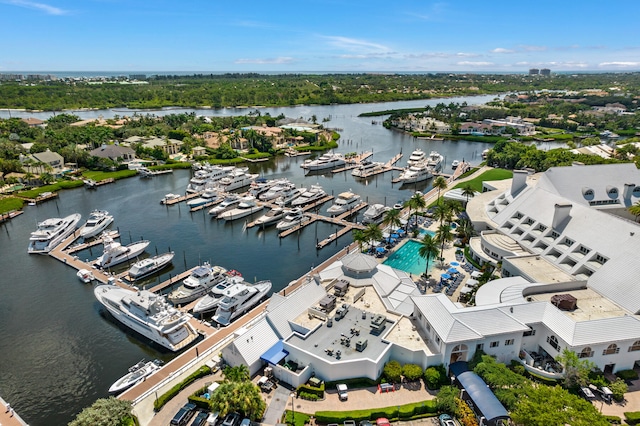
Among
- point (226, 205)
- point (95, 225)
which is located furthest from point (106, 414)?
point (226, 205)

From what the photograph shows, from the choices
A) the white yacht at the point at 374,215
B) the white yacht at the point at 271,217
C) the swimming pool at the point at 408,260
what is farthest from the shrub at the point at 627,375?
the white yacht at the point at 271,217

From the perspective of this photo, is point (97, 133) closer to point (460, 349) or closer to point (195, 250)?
point (195, 250)

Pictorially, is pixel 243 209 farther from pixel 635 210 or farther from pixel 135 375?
pixel 635 210

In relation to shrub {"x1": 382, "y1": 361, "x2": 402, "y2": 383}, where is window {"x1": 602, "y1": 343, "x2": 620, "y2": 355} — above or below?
above

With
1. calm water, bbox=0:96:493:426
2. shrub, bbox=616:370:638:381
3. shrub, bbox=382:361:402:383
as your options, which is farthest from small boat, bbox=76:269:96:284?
shrub, bbox=616:370:638:381

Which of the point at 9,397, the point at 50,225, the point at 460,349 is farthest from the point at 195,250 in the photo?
the point at 460,349

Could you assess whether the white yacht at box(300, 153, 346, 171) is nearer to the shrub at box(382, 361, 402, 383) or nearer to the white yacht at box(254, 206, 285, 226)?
the white yacht at box(254, 206, 285, 226)
